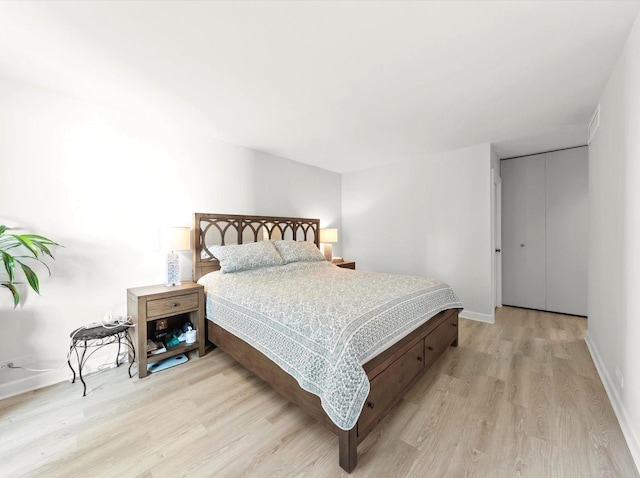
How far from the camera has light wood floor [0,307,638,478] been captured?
1312 mm

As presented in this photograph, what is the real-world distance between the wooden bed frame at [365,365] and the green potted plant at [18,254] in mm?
1178

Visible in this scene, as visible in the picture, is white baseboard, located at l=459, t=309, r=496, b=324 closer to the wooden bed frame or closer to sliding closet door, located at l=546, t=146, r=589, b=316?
the wooden bed frame

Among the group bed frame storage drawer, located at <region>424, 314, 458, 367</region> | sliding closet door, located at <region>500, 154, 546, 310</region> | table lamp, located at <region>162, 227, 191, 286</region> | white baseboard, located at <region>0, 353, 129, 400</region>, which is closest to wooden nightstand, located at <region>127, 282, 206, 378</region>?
table lamp, located at <region>162, 227, 191, 286</region>

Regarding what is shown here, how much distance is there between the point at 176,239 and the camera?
2635 millimetres

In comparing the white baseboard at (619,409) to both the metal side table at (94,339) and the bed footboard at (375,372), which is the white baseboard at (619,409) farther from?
the metal side table at (94,339)

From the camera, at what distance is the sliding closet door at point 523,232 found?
3.85 meters

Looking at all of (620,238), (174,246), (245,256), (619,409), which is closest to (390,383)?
(619,409)

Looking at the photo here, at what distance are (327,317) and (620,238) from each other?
1953 millimetres

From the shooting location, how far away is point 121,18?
4.49ft

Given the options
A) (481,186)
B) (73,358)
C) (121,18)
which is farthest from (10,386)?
(481,186)

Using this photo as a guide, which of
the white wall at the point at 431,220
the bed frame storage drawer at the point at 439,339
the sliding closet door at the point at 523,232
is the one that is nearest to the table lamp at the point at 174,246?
the bed frame storage drawer at the point at 439,339

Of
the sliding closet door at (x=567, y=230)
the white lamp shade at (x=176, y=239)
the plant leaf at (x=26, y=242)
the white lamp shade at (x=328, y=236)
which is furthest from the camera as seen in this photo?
the white lamp shade at (x=328, y=236)

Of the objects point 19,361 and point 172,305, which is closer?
point 19,361

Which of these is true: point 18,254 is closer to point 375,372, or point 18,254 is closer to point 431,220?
point 375,372
